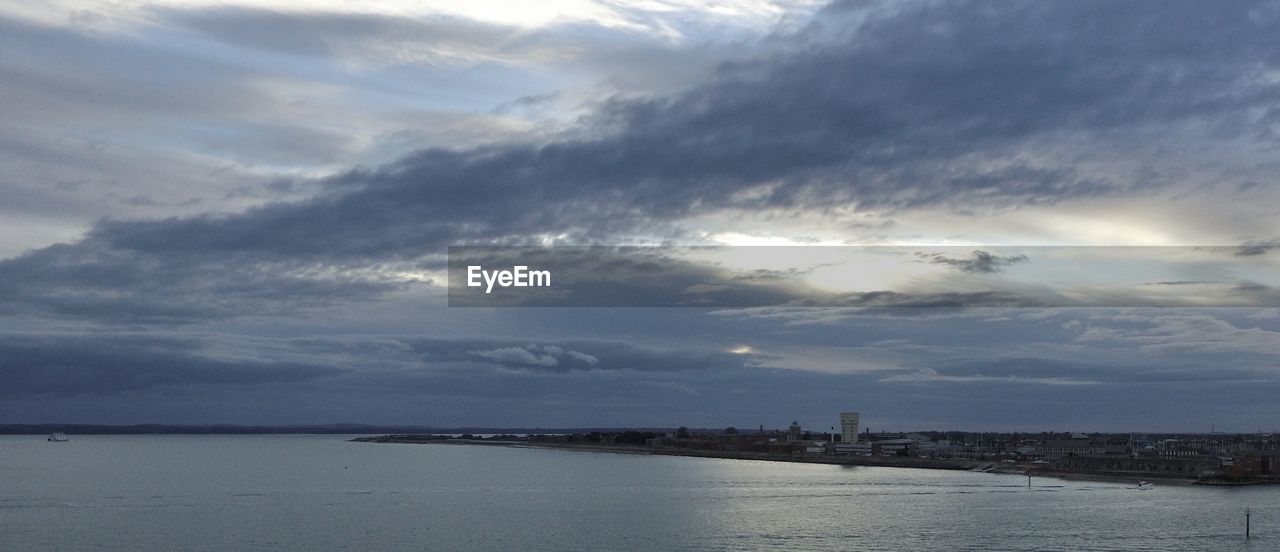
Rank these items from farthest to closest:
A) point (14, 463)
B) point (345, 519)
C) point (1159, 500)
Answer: point (14, 463) → point (1159, 500) → point (345, 519)

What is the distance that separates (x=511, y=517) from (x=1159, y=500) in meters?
51.5

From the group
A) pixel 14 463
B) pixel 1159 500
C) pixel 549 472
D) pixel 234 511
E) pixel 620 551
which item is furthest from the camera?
pixel 14 463

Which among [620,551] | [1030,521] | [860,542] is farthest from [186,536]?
[1030,521]

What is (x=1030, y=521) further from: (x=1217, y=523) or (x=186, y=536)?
(x=186, y=536)

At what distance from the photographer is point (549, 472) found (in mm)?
123500

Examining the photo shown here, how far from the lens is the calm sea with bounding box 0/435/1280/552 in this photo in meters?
57.3

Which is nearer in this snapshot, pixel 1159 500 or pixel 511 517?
pixel 511 517

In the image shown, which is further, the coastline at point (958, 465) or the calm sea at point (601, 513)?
the coastline at point (958, 465)

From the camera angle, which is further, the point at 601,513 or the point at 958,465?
the point at 958,465

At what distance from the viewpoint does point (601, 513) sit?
72062 mm

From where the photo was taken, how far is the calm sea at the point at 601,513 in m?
57.3

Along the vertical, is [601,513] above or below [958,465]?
above

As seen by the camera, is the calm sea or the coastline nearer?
the calm sea

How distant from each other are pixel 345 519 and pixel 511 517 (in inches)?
376
